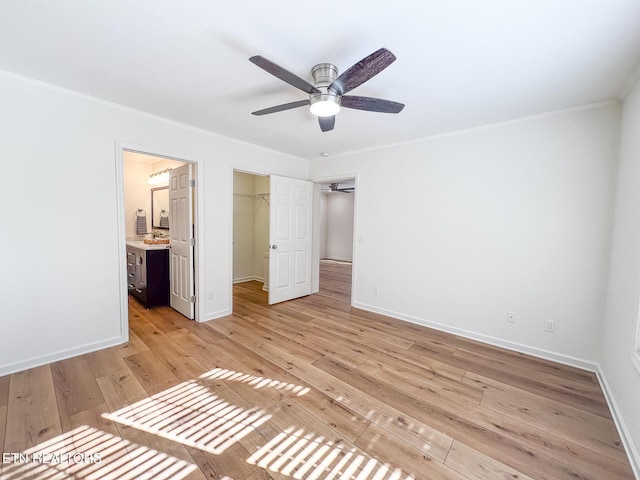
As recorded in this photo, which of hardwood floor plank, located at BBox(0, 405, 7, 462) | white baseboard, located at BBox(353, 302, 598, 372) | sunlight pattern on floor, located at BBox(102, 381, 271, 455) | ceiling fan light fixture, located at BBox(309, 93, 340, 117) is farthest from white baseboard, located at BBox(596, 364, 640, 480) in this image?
hardwood floor plank, located at BBox(0, 405, 7, 462)

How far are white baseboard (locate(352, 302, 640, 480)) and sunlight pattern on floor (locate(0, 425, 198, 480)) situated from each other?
2462 mm

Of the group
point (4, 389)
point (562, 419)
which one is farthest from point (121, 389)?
A: point (562, 419)

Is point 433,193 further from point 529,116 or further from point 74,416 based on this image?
point 74,416

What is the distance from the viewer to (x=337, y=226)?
371 inches

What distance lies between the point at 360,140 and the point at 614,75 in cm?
230

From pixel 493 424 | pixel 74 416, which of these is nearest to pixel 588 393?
pixel 493 424

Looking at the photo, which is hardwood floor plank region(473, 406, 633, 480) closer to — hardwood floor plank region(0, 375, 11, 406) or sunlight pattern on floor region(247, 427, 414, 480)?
sunlight pattern on floor region(247, 427, 414, 480)

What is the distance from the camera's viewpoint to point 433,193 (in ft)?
11.2

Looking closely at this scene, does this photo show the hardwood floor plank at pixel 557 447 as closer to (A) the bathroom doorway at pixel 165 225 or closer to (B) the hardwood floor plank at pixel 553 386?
(B) the hardwood floor plank at pixel 553 386

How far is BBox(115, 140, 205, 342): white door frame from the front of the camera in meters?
2.72

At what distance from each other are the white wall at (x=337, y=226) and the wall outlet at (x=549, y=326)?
643cm

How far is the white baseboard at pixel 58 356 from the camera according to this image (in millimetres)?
2234

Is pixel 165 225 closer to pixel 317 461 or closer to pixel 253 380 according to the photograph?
pixel 253 380

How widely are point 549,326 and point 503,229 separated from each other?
1.04m
